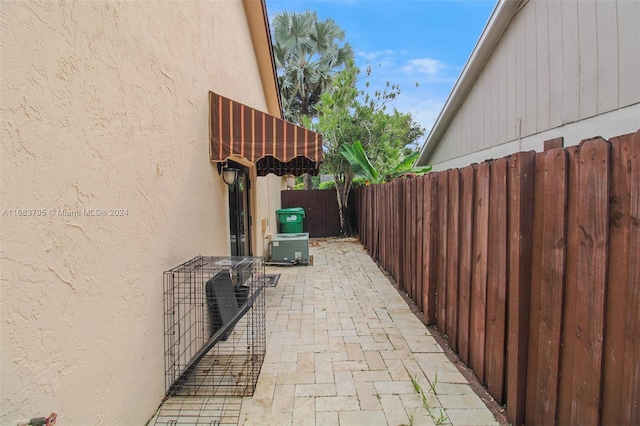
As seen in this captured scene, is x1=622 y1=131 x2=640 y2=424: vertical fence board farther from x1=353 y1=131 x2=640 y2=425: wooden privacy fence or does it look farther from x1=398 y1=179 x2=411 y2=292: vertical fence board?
x1=398 y1=179 x2=411 y2=292: vertical fence board

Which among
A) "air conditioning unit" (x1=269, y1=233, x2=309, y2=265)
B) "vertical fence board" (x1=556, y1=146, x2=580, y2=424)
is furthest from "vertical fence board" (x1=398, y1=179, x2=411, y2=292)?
"vertical fence board" (x1=556, y1=146, x2=580, y2=424)

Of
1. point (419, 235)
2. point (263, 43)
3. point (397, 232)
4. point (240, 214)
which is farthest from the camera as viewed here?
point (263, 43)

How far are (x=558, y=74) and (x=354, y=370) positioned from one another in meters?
5.94

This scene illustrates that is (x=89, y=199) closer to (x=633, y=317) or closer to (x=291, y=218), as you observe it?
(x=633, y=317)

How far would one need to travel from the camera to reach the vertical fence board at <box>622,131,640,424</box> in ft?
5.24

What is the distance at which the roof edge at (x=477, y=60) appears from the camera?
22.1ft

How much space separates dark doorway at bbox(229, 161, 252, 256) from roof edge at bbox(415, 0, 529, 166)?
6.56 metres

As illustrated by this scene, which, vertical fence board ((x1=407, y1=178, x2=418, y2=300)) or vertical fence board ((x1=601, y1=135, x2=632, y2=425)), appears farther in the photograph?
vertical fence board ((x1=407, y1=178, x2=418, y2=300))

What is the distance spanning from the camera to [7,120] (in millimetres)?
1487

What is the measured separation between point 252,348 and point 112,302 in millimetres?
1852

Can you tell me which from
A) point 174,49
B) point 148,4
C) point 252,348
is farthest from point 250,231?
point 148,4

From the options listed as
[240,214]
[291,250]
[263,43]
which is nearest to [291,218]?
[291,250]

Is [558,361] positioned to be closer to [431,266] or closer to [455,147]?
[431,266]

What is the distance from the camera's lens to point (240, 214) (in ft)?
22.1
